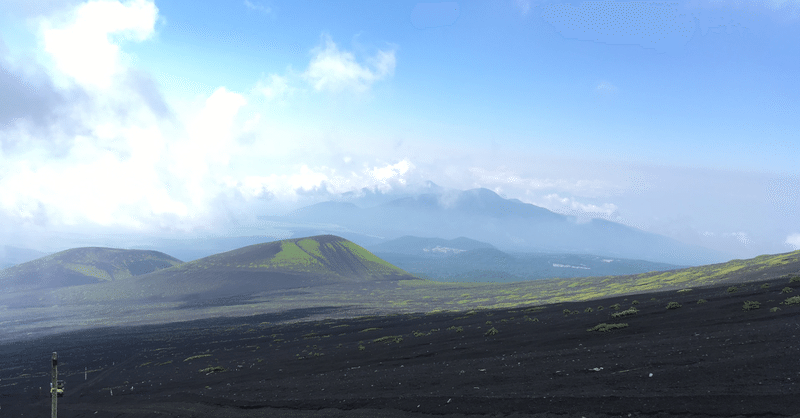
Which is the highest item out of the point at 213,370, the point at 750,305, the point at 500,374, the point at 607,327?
the point at 750,305

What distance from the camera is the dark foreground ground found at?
1648 cm

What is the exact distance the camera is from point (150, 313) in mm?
125438

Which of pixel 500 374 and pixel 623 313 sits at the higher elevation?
pixel 623 313

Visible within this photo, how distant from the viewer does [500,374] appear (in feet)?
74.8

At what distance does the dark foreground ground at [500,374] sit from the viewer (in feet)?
→ 54.1

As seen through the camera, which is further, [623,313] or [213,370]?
[213,370]

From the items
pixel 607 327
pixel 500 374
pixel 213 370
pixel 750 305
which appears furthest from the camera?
pixel 213 370

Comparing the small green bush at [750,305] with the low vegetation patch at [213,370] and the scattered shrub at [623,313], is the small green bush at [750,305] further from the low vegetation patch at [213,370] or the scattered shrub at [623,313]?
the low vegetation patch at [213,370]

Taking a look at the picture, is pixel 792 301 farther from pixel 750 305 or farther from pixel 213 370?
pixel 213 370

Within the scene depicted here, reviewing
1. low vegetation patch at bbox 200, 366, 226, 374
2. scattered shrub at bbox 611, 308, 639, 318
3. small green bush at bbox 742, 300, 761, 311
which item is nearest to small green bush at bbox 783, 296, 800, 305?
small green bush at bbox 742, 300, 761, 311

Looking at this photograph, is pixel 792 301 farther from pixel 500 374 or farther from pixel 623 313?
pixel 500 374

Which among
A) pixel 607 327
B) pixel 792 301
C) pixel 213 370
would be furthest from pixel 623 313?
pixel 213 370

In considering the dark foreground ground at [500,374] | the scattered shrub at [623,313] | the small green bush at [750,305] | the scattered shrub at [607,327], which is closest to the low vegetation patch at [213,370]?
the dark foreground ground at [500,374]

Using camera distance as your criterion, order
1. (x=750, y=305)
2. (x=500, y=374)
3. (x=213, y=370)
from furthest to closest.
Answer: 1. (x=213, y=370)
2. (x=750, y=305)
3. (x=500, y=374)
